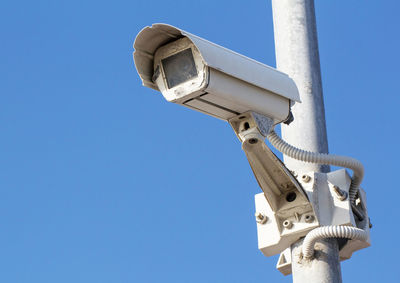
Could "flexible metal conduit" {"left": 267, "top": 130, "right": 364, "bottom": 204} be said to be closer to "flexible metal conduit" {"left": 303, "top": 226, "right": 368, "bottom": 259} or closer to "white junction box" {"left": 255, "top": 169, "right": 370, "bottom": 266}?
"white junction box" {"left": 255, "top": 169, "right": 370, "bottom": 266}

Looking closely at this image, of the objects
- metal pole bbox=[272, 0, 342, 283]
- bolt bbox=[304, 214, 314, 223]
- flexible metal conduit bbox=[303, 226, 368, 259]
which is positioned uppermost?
metal pole bbox=[272, 0, 342, 283]

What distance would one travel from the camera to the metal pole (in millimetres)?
4551

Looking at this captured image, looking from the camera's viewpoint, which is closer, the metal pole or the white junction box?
the white junction box

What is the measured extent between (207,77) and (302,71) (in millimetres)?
851

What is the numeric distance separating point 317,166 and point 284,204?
0.27 meters

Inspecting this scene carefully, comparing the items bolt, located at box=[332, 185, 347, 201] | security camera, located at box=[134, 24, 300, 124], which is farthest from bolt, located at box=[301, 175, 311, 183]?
security camera, located at box=[134, 24, 300, 124]

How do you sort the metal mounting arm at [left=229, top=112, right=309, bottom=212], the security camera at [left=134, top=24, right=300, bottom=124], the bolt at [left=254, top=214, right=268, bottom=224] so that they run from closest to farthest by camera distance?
the security camera at [left=134, top=24, right=300, bottom=124], the metal mounting arm at [left=229, top=112, right=309, bottom=212], the bolt at [left=254, top=214, right=268, bottom=224]

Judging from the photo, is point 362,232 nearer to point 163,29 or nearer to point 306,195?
point 306,195

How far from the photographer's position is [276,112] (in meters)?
4.12

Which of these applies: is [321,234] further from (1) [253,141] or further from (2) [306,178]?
(1) [253,141]

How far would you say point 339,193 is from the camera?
4398mm

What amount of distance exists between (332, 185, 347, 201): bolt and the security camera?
41 centimetres

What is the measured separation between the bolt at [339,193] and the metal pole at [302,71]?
0.18 meters

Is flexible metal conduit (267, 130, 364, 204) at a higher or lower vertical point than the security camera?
lower
